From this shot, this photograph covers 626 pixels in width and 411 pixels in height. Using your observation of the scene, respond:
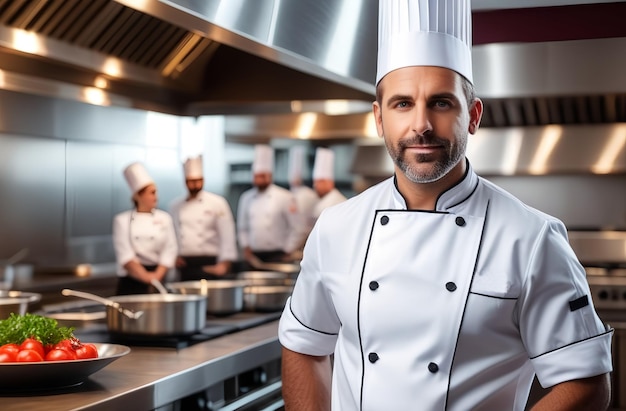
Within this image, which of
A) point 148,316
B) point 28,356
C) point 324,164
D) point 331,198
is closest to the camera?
point 28,356

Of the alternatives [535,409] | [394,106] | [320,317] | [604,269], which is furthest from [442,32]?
[604,269]

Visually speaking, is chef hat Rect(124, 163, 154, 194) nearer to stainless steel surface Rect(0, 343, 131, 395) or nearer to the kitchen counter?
the kitchen counter

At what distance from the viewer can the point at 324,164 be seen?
6012 mm

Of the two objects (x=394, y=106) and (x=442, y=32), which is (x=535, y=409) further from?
(x=442, y=32)

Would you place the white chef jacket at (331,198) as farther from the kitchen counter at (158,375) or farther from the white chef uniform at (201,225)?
the kitchen counter at (158,375)

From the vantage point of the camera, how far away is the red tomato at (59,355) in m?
2.17

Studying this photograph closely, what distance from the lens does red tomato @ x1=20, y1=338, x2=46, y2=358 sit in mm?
2171

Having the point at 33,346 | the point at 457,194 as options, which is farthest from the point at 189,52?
the point at 457,194

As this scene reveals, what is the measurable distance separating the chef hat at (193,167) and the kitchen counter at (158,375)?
2101 millimetres

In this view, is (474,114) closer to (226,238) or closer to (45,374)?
(45,374)

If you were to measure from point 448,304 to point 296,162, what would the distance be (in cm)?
483

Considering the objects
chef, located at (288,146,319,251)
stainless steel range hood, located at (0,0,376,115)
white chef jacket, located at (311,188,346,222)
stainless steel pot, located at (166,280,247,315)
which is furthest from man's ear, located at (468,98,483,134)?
chef, located at (288,146,319,251)

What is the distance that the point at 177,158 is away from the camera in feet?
17.6

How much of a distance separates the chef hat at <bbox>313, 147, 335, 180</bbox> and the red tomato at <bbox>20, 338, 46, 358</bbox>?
3844 millimetres
